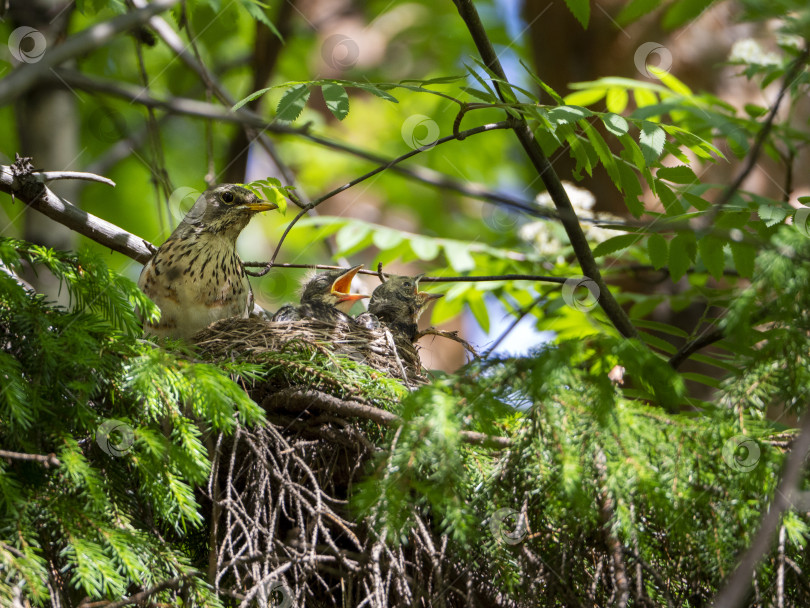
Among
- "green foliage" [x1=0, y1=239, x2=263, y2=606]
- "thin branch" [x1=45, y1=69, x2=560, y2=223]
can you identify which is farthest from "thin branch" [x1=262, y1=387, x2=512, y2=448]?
"thin branch" [x1=45, y1=69, x2=560, y2=223]

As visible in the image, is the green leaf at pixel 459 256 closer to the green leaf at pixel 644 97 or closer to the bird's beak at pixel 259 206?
the bird's beak at pixel 259 206

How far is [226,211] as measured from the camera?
471 cm

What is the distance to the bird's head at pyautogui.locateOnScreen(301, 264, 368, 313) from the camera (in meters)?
5.30

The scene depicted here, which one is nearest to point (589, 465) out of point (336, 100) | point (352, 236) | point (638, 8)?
point (336, 100)

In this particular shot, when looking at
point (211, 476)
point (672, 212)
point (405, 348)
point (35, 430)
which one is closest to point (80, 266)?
point (35, 430)

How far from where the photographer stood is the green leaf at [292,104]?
9.44ft

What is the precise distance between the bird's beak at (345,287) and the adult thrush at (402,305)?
26 centimetres

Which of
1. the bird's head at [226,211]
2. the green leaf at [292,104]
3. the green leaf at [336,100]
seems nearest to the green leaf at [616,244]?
the green leaf at [336,100]

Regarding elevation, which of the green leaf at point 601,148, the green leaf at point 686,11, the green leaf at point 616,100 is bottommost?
the green leaf at point 601,148

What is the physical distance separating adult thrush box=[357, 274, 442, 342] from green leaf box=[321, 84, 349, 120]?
219 centimetres

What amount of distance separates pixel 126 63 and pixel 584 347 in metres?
7.56

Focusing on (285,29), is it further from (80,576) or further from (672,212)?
(80,576)

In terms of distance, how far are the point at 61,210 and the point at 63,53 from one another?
7.93 feet

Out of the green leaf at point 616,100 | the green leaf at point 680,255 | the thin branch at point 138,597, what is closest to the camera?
the thin branch at point 138,597
